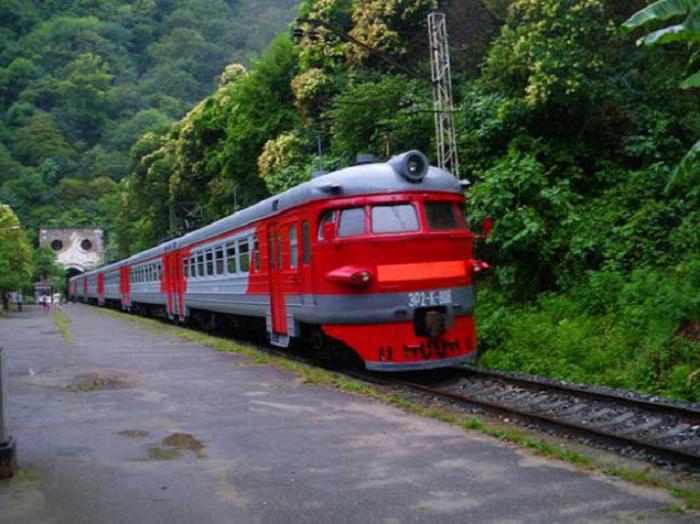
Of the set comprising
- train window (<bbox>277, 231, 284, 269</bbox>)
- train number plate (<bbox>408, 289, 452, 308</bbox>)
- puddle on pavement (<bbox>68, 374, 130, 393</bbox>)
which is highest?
train window (<bbox>277, 231, 284, 269</bbox>)

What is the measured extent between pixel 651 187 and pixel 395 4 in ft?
34.5

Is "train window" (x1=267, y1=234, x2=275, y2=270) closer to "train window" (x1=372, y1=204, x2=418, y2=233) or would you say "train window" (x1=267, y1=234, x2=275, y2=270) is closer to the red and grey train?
the red and grey train

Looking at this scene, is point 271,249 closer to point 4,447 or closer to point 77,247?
point 4,447

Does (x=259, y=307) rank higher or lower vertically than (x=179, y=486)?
higher

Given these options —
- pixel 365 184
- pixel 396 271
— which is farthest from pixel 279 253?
pixel 396 271

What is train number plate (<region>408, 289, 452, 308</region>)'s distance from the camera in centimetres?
1051

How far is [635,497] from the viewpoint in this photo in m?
5.20

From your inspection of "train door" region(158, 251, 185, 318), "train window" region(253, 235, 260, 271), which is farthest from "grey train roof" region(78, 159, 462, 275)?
"train door" region(158, 251, 185, 318)

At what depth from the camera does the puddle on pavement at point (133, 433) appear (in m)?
7.54

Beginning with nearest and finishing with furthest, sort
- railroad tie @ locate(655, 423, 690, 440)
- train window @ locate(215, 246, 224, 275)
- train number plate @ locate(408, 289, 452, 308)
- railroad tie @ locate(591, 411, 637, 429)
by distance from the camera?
1. railroad tie @ locate(655, 423, 690, 440)
2. railroad tie @ locate(591, 411, 637, 429)
3. train number plate @ locate(408, 289, 452, 308)
4. train window @ locate(215, 246, 224, 275)

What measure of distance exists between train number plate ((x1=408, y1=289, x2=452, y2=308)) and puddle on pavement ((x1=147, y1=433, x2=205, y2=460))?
4019 mm

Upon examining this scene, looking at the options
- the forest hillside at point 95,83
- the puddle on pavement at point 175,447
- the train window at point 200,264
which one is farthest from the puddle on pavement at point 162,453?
the forest hillside at point 95,83

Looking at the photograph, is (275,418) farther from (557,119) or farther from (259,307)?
(557,119)

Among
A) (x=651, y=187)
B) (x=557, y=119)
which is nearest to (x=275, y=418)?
(x=651, y=187)
